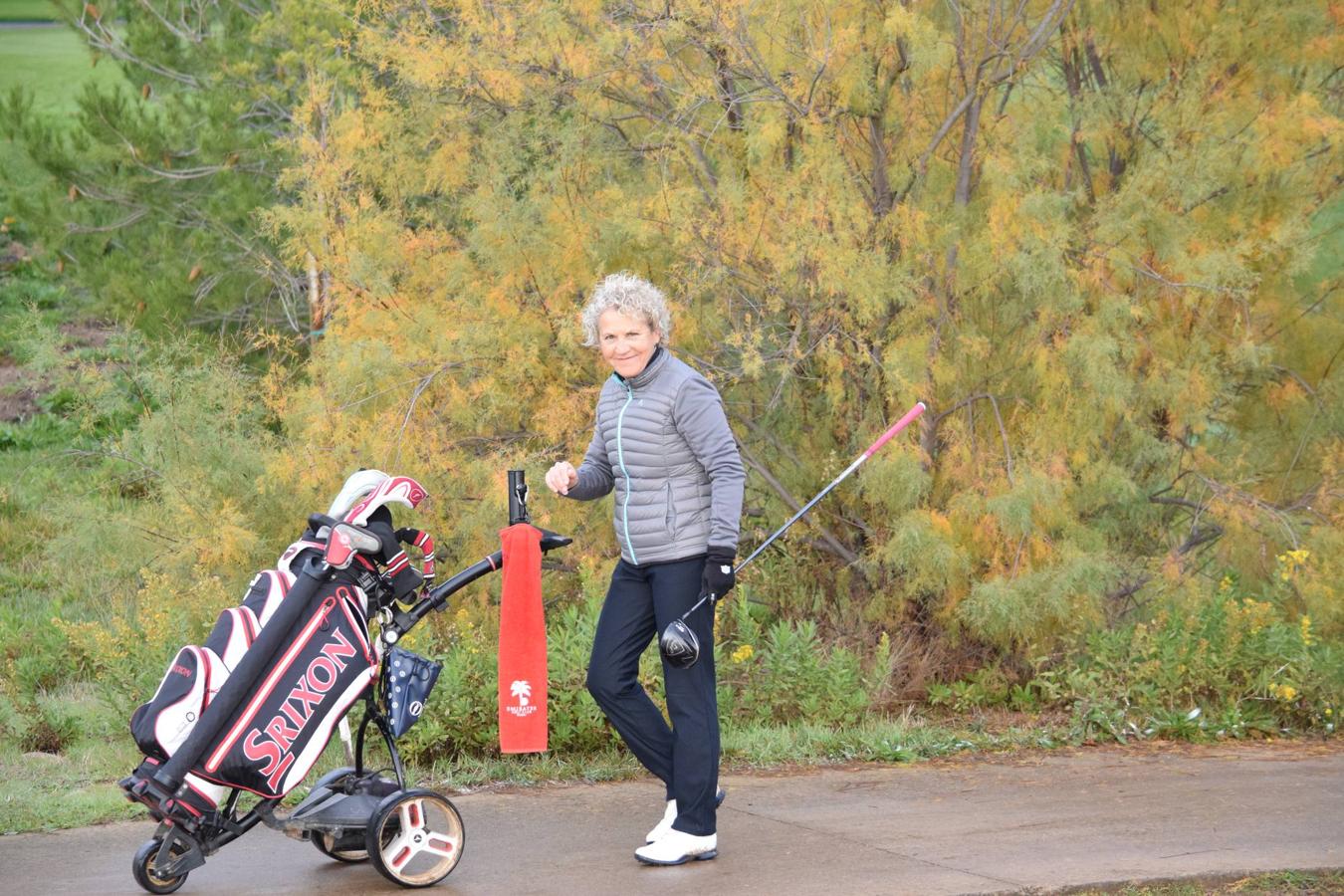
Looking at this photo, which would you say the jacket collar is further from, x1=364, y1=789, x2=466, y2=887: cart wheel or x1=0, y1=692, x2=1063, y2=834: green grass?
x1=0, y1=692, x2=1063, y2=834: green grass

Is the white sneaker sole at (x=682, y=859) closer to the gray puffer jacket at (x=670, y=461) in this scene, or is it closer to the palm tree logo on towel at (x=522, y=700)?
the palm tree logo on towel at (x=522, y=700)

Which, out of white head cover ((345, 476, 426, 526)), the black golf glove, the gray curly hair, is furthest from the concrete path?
the gray curly hair

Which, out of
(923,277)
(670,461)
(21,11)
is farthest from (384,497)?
(21,11)

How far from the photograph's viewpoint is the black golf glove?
474 cm

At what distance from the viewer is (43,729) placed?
25.4 feet

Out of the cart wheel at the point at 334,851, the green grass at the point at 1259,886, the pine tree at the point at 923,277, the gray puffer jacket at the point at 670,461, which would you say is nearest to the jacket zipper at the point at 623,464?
the gray puffer jacket at the point at 670,461

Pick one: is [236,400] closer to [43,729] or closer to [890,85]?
[43,729]

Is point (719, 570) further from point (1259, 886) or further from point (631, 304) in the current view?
point (1259, 886)

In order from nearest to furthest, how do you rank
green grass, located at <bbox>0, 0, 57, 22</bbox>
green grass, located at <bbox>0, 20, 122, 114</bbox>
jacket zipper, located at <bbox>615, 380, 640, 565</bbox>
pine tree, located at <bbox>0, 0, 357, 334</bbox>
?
jacket zipper, located at <bbox>615, 380, 640, 565</bbox>
pine tree, located at <bbox>0, 0, 357, 334</bbox>
green grass, located at <bbox>0, 20, 122, 114</bbox>
green grass, located at <bbox>0, 0, 57, 22</bbox>

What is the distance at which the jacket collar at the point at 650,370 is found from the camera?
495cm

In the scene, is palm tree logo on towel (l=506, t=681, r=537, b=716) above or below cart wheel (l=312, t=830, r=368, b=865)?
above

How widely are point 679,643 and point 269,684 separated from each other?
1198 millimetres

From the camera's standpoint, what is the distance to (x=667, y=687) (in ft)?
16.4

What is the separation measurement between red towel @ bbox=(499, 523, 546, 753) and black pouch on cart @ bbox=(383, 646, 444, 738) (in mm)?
248
